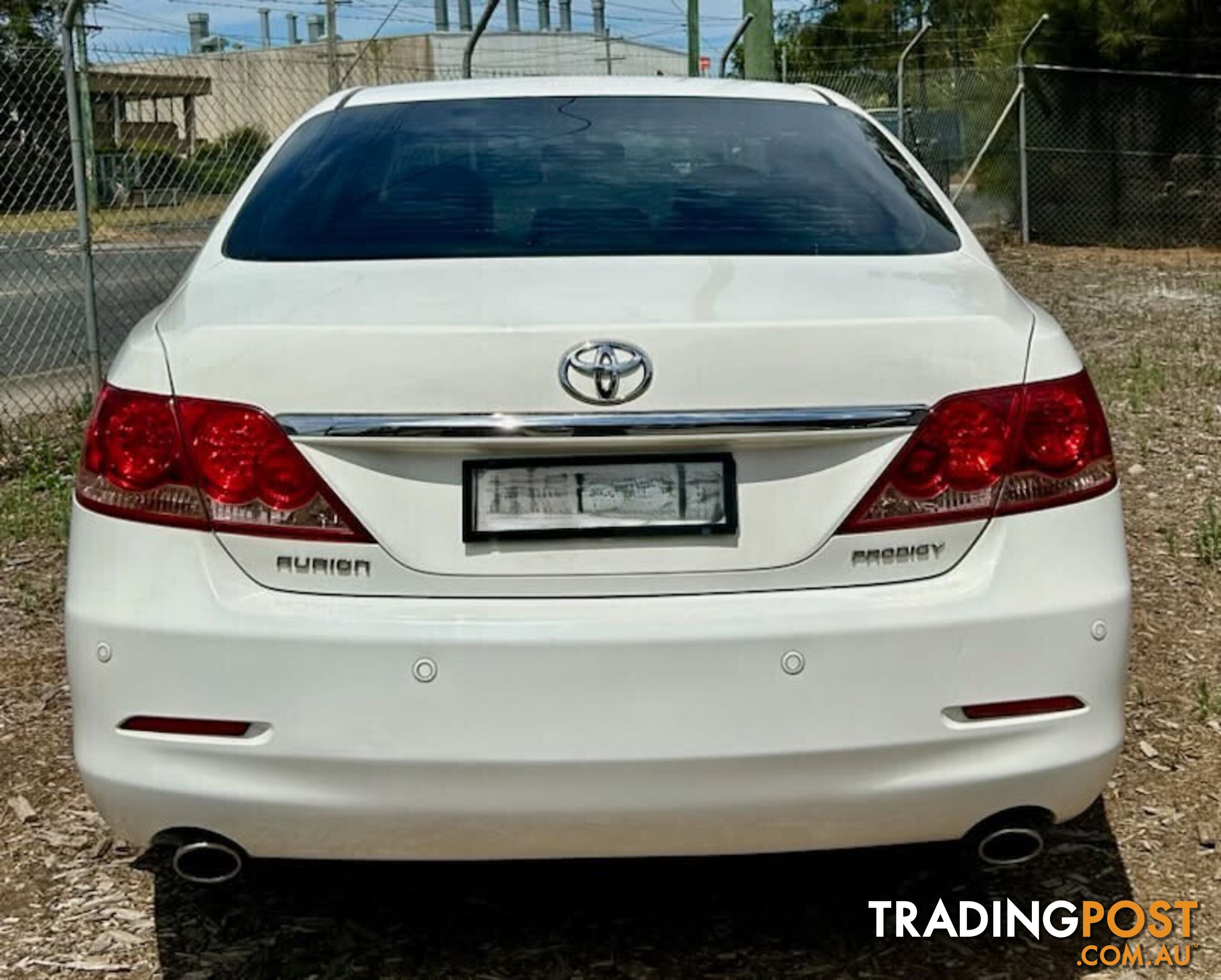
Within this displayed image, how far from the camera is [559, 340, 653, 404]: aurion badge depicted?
2.41m

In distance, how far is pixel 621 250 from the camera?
2904 millimetres

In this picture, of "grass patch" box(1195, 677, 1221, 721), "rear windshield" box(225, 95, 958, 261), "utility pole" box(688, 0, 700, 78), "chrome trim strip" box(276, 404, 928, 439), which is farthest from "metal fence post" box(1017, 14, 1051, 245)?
"chrome trim strip" box(276, 404, 928, 439)

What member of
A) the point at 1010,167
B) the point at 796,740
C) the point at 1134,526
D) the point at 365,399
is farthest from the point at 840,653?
the point at 1010,167

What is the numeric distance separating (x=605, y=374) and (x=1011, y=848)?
42.9 inches

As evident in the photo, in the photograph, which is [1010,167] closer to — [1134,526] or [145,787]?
[1134,526]

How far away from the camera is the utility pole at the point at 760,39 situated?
39.5 feet

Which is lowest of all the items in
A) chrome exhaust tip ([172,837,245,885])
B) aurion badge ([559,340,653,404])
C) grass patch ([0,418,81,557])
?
grass patch ([0,418,81,557])

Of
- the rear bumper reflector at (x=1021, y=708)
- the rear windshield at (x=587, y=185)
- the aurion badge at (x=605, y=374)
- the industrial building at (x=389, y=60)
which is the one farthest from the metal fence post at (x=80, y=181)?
the industrial building at (x=389, y=60)

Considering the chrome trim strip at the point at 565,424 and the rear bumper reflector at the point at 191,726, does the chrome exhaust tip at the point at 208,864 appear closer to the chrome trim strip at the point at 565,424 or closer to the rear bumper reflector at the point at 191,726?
the rear bumper reflector at the point at 191,726

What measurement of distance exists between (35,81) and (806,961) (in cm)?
776

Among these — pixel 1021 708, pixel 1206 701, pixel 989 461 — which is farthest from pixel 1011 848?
pixel 1206 701

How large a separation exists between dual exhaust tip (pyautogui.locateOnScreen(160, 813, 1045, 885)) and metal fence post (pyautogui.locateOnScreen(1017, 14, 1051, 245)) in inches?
611

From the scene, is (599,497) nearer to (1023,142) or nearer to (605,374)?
(605,374)

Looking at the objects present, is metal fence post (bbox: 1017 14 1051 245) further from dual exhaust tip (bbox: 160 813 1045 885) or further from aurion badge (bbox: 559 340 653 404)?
aurion badge (bbox: 559 340 653 404)
